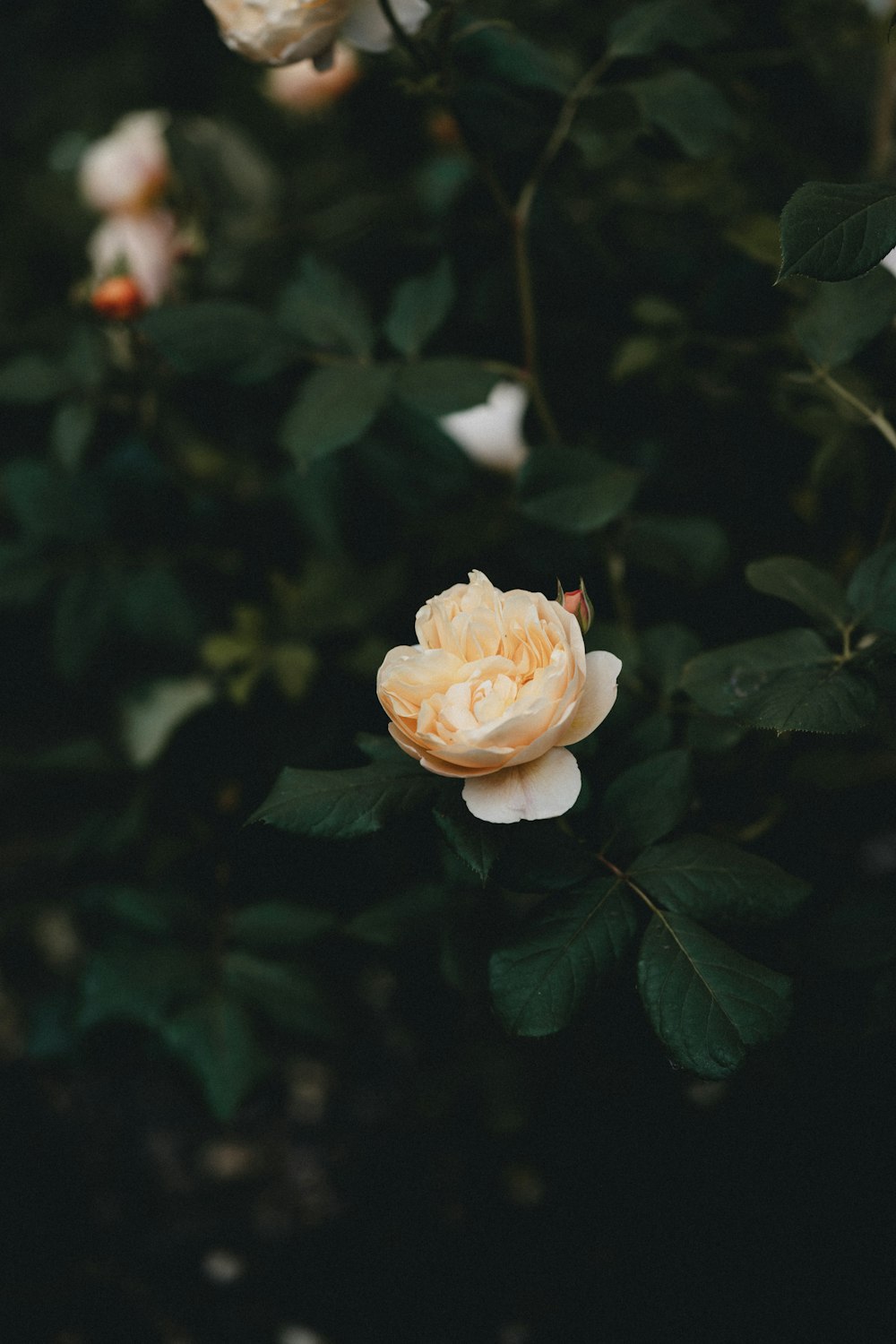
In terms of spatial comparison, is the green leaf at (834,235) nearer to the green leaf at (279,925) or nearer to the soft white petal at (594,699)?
the soft white petal at (594,699)

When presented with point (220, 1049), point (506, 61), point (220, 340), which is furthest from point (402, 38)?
point (220, 1049)

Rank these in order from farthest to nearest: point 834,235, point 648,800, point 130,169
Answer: point 130,169
point 648,800
point 834,235

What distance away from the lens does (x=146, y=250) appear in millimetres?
1170

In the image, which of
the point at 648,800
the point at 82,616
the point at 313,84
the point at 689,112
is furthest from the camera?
the point at 313,84

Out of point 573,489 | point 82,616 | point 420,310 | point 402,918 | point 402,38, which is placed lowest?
point 402,918

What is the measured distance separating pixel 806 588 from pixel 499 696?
10.1 inches

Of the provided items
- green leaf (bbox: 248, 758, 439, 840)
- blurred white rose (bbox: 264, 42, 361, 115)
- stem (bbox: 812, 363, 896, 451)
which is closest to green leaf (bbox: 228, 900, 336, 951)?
green leaf (bbox: 248, 758, 439, 840)

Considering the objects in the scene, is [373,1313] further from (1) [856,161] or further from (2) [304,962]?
(1) [856,161]

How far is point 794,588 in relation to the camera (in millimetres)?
679

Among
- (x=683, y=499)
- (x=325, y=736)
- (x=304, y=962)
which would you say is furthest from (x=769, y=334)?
(x=304, y=962)

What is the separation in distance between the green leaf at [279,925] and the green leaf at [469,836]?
473 millimetres

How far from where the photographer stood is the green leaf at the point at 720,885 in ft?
1.98

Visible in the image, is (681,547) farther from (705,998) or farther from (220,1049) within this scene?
(220,1049)

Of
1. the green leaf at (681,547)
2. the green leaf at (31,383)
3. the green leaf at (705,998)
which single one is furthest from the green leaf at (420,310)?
the green leaf at (705,998)
